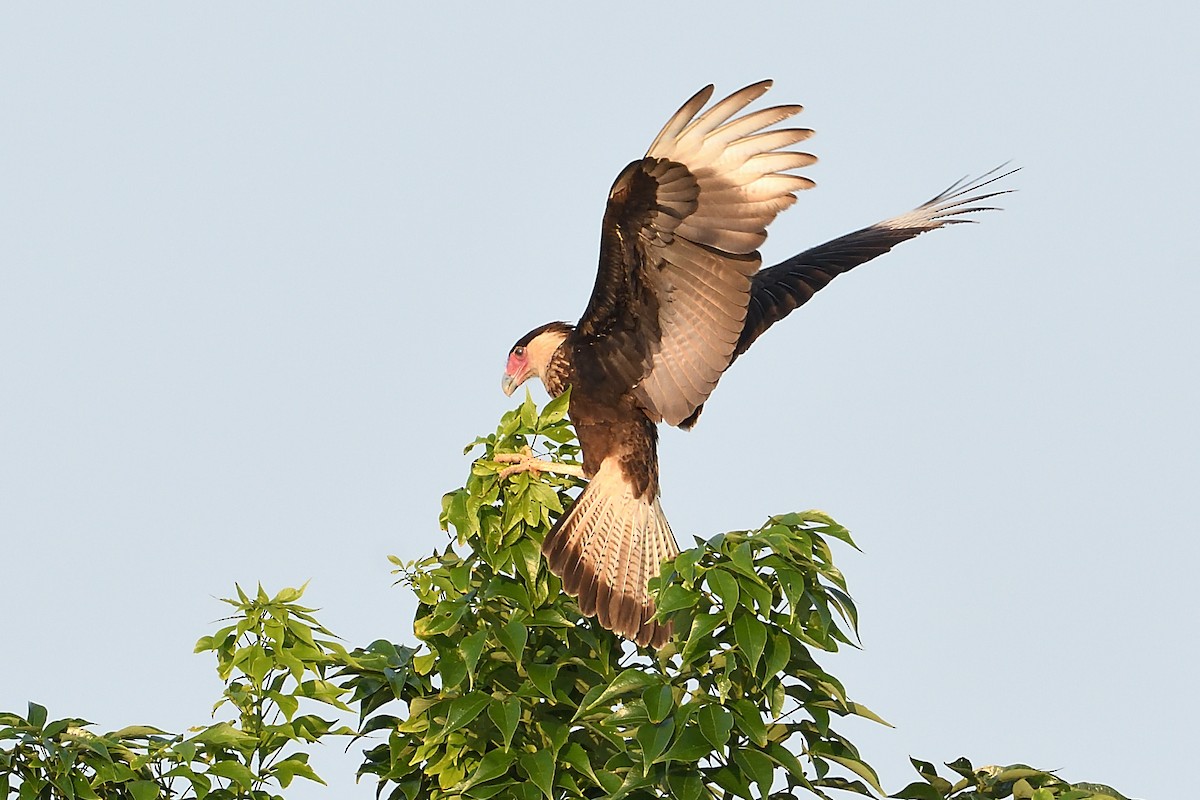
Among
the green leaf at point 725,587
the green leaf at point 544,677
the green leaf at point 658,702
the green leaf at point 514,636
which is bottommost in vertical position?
the green leaf at point 658,702

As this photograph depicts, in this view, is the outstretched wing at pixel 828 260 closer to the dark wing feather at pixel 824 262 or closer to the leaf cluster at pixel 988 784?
the dark wing feather at pixel 824 262

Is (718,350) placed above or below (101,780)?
above

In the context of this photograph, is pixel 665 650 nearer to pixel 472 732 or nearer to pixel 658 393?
pixel 472 732

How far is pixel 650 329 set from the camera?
18.6 feet

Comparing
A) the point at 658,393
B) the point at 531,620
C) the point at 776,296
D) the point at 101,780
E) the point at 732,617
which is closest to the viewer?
the point at 732,617

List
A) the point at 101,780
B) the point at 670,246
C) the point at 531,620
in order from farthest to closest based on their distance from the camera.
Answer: the point at 670,246 < the point at 531,620 < the point at 101,780

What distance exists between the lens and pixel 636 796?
358 cm

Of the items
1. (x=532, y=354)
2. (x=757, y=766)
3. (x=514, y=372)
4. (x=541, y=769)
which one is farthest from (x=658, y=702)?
(x=514, y=372)

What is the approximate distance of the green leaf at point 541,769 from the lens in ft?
12.4

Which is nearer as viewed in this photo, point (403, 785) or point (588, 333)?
point (403, 785)

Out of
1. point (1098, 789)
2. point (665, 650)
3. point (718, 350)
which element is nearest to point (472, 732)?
point (665, 650)

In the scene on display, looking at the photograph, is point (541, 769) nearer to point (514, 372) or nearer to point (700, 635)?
point (700, 635)

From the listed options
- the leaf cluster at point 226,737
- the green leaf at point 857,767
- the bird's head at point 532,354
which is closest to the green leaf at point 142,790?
the leaf cluster at point 226,737

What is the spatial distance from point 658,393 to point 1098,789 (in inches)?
106
